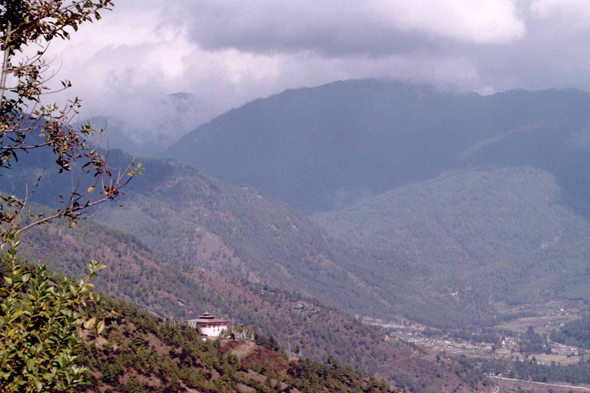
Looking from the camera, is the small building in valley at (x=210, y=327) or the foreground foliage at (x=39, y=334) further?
the small building in valley at (x=210, y=327)

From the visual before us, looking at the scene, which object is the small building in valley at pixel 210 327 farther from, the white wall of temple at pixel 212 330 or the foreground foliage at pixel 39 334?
the foreground foliage at pixel 39 334

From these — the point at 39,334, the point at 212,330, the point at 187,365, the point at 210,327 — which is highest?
the point at 210,327

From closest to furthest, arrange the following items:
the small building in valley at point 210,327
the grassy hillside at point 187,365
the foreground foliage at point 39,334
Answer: the foreground foliage at point 39,334 → the grassy hillside at point 187,365 → the small building in valley at point 210,327

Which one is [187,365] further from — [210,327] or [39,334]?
[39,334]

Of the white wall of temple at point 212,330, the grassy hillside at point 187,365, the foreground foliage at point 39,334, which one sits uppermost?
the white wall of temple at point 212,330

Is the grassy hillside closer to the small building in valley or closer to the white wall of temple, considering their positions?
the white wall of temple

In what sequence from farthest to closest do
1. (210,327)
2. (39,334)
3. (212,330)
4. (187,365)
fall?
(210,327)
(212,330)
(187,365)
(39,334)

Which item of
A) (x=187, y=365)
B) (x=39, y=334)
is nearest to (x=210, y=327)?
(x=187, y=365)

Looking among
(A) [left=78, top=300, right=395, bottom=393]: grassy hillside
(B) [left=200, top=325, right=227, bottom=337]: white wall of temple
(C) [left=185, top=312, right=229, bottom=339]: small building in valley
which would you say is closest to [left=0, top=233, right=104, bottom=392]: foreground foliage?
(A) [left=78, top=300, right=395, bottom=393]: grassy hillside

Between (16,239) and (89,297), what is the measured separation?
1.93 meters

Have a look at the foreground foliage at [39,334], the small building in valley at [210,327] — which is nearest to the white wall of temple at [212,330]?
the small building in valley at [210,327]

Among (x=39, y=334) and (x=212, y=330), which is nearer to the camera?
(x=39, y=334)

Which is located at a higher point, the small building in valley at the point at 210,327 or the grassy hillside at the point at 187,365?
the small building in valley at the point at 210,327

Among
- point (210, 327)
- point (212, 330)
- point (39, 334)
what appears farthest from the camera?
point (210, 327)
